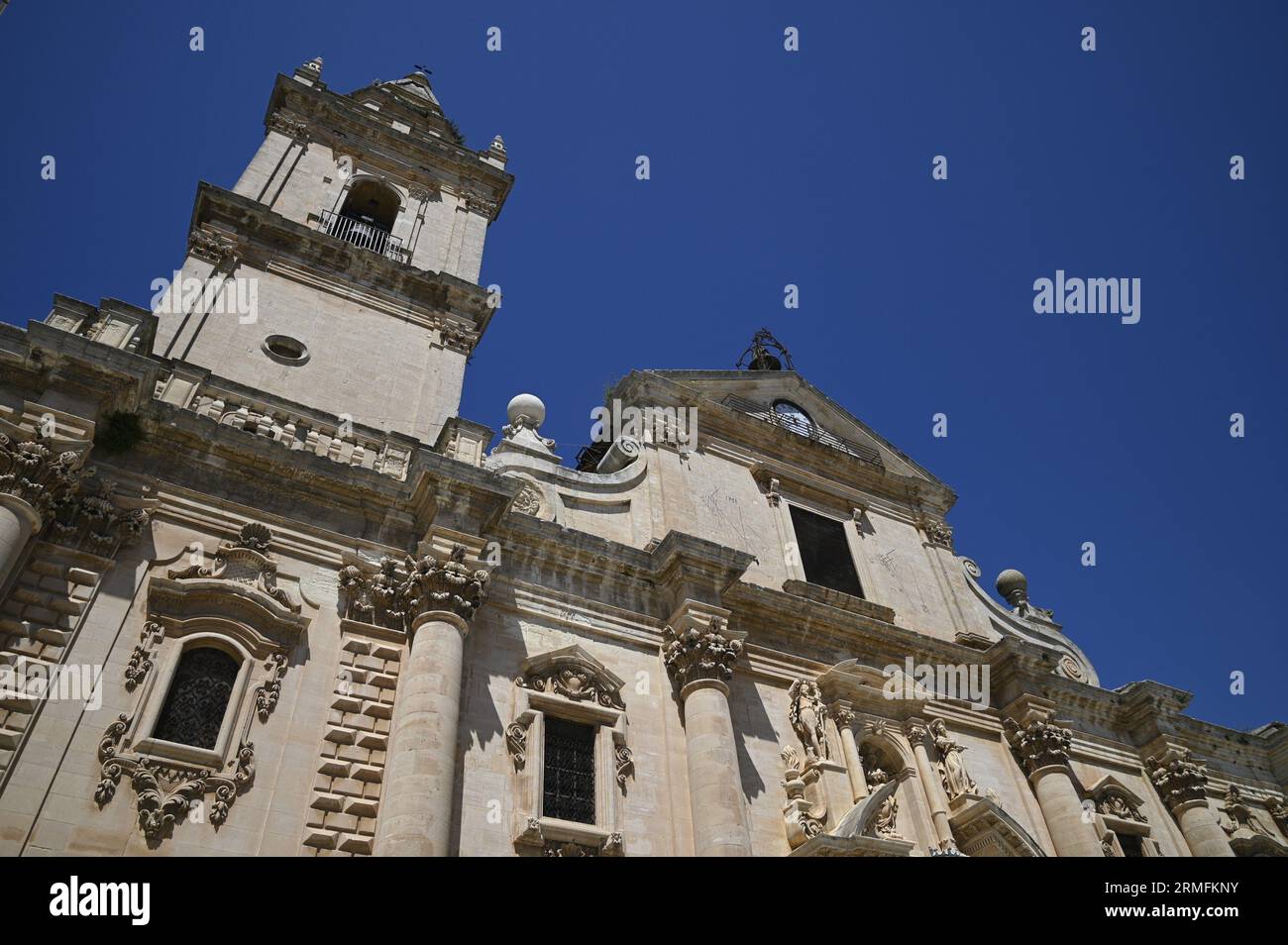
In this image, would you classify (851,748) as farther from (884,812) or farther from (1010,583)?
(1010,583)

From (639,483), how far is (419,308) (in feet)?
19.9

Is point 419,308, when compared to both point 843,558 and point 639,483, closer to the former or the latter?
point 639,483

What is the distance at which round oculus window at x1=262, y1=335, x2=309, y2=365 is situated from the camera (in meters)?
16.6

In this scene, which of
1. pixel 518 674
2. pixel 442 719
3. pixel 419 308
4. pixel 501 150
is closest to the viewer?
pixel 442 719

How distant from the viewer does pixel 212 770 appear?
1061 cm

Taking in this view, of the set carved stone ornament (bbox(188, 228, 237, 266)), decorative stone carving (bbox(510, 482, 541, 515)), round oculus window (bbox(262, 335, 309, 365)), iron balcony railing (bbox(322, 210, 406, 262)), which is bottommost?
decorative stone carving (bbox(510, 482, 541, 515))

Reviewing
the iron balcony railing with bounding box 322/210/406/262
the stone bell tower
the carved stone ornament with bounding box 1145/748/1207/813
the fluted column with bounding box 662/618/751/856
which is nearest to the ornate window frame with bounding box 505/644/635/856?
the fluted column with bounding box 662/618/751/856

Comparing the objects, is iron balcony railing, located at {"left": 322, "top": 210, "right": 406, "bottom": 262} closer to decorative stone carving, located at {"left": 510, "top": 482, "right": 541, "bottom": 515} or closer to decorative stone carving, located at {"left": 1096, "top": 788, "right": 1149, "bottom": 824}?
decorative stone carving, located at {"left": 510, "top": 482, "right": 541, "bottom": 515}

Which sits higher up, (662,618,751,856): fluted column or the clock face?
the clock face

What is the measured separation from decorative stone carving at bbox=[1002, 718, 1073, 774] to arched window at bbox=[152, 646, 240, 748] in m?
14.5

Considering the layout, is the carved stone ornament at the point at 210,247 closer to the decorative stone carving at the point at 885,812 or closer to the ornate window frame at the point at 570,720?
the ornate window frame at the point at 570,720

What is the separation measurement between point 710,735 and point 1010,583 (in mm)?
13042

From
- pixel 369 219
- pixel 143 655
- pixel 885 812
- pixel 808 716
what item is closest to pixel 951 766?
pixel 885 812
